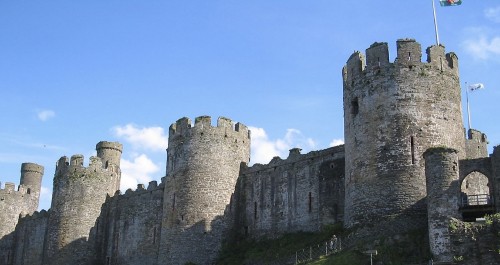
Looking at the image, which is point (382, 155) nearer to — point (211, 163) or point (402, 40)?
point (402, 40)

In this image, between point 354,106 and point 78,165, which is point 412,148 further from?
point 78,165

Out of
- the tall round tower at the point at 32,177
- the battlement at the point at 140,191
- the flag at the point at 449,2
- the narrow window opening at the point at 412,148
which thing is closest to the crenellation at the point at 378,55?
the flag at the point at 449,2

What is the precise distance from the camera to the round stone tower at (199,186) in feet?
136

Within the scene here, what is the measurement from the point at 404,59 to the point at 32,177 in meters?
44.7

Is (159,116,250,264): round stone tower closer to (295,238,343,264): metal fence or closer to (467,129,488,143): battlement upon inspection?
(295,238,343,264): metal fence

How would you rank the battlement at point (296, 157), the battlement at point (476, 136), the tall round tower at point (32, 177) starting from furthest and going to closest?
the tall round tower at point (32, 177) < the battlement at point (476, 136) < the battlement at point (296, 157)

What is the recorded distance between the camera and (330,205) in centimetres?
3903

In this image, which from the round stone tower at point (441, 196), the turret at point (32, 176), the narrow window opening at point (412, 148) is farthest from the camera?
the turret at point (32, 176)

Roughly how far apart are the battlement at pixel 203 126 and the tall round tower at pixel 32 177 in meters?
26.7

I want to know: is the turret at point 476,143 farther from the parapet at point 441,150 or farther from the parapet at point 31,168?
the parapet at point 31,168

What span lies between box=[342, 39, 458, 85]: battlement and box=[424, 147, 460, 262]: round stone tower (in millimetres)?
6218

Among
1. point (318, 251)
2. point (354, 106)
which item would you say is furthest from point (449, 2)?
point (318, 251)

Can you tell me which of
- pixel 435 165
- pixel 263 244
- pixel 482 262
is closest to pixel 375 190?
pixel 435 165

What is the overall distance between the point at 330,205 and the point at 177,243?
368 inches
